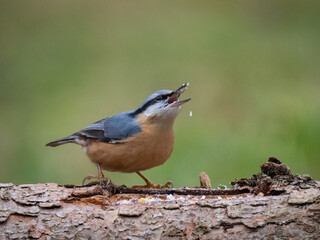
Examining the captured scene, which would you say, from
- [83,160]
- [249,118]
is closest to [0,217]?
[83,160]

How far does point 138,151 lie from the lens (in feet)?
11.8

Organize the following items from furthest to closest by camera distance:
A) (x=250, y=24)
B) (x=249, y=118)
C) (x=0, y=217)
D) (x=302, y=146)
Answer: (x=250, y=24) → (x=249, y=118) → (x=302, y=146) → (x=0, y=217)

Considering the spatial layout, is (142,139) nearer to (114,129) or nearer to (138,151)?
(138,151)

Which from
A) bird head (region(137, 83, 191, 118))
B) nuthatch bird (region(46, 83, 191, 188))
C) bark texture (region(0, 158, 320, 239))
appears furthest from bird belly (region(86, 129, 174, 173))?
bark texture (region(0, 158, 320, 239))

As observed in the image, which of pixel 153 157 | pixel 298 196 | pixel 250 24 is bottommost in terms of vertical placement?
pixel 298 196

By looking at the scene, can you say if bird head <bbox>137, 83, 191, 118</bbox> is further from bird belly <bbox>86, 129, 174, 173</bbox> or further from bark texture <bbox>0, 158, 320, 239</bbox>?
bark texture <bbox>0, 158, 320, 239</bbox>

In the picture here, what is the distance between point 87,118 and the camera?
6285mm

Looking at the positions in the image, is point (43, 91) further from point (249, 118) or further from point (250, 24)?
point (250, 24)

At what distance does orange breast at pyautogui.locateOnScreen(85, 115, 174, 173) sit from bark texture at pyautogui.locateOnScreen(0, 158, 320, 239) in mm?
574

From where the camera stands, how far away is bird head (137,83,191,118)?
3.65 metres

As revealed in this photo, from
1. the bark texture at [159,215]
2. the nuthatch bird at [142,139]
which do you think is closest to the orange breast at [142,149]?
the nuthatch bird at [142,139]

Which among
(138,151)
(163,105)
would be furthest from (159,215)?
(163,105)

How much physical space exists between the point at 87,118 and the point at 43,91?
39.0 inches

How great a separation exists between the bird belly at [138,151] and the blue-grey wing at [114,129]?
53 millimetres
